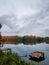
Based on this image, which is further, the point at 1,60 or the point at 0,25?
the point at 0,25

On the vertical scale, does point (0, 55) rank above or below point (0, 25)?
below

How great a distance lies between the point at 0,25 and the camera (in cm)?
1549

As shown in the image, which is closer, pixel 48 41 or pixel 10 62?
pixel 10 62

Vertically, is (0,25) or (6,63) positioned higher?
(0,25)

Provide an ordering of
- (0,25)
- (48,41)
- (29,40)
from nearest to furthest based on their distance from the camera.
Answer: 1. (0,25)
2. (48,41)
3. (29,40)

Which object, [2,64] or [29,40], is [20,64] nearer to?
[2,64]

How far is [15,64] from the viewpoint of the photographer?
10.3m

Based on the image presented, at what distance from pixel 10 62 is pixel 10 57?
17.8 inches

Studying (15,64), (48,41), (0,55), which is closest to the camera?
(15,64)

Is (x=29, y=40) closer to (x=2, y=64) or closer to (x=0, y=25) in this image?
(x=0, y=25)

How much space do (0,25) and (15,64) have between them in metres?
5.77

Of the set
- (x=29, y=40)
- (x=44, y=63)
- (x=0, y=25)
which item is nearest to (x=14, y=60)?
(x=0, y=25)

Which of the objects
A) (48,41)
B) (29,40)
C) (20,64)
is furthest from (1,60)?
(29,40)

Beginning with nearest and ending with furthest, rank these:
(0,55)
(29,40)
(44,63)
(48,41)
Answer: (0,55)
(44,63)
(48,41)
(29,40)
